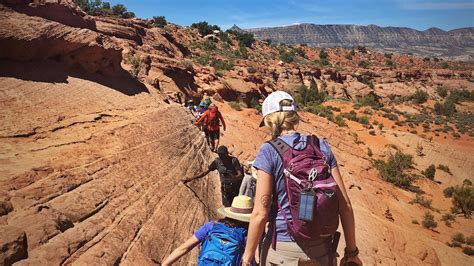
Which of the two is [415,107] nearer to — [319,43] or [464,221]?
[464,221]

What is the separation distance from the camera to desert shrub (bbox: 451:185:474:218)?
602 inches

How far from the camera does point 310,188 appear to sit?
2.27 m

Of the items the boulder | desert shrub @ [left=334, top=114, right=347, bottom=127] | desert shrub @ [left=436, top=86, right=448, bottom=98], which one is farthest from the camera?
desert shrub @ [left=436, top=86, right=448, bottom=98]

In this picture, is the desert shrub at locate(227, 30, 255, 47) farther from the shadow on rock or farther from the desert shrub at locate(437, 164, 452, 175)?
the shadow on rock

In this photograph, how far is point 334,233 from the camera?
2.55m

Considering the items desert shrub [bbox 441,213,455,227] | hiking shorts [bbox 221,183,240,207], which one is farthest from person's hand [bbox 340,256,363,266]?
desert shrub [bbox 441,213,455,227]

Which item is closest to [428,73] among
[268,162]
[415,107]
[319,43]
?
[415,107]

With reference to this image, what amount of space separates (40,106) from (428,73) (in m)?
64.3

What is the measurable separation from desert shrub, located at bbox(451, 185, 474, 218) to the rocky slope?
505 ft

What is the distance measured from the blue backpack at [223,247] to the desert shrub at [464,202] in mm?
15438

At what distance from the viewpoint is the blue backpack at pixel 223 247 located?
277cm

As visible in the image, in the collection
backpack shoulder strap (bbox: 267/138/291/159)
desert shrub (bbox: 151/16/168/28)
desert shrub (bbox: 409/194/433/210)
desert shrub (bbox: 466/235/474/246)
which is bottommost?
desert shrub (bbox: 409/194/433/210)

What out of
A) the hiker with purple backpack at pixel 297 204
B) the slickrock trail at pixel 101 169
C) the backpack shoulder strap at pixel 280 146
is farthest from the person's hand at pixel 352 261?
the slickrock trail at pixel 101 169

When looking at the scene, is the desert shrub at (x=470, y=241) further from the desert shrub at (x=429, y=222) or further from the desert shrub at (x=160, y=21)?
the desert shrub at (x=160, y=21)
